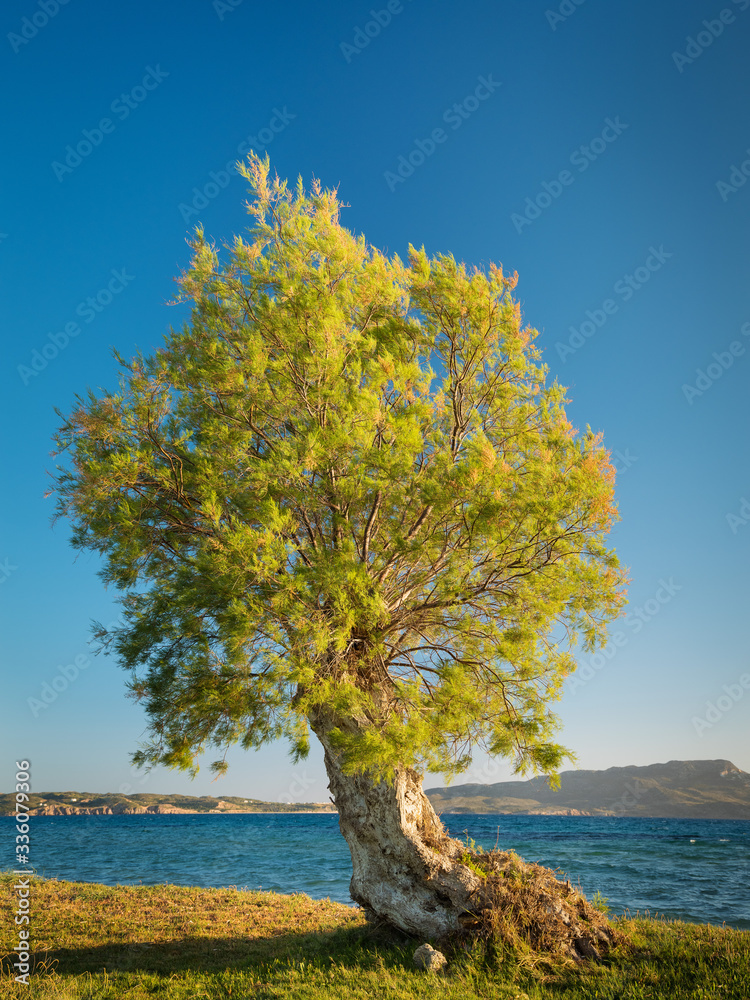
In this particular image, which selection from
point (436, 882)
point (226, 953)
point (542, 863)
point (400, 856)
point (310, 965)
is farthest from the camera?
point (542, 863)

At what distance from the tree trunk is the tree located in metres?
0.02

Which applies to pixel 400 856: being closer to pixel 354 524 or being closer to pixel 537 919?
pixel 537 919

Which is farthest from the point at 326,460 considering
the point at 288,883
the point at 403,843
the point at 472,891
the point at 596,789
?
the point at 596,789

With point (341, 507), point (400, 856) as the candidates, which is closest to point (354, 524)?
point (341, 507)

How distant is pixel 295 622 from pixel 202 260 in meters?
5.00

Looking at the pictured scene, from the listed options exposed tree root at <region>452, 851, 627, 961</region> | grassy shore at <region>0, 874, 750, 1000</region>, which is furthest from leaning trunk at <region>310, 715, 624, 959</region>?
grassy shore at <region>0, 874, 750, 1000</region>

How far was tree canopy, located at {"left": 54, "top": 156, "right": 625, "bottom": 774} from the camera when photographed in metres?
5.43

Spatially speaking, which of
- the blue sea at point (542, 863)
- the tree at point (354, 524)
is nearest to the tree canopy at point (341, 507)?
the tree at point (354, 524)

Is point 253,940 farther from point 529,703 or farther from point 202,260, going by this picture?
point 202,260

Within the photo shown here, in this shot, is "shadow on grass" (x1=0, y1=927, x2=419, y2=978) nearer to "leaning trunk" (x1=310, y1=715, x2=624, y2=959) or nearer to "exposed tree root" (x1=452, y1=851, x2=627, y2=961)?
"leaning trunk" (x1=310, y1=715, x2=624, y2=959)

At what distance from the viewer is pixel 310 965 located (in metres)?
5.68

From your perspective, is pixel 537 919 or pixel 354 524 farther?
pixel 354 524

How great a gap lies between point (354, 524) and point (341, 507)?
836mm

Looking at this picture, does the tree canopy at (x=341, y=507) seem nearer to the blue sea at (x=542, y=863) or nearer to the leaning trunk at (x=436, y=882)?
the leaning trunk at (x=436, y=882)
